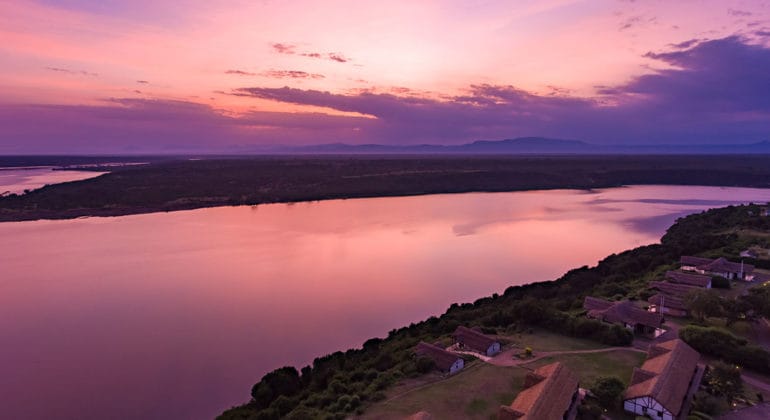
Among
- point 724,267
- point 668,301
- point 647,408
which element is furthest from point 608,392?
point 724,267

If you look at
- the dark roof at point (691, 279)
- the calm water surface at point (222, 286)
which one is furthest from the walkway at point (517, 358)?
the dark roof at point (691, 279)

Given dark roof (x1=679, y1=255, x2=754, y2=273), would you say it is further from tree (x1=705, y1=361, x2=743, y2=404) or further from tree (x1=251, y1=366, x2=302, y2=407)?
tree (x1=251, y1=366, x2=302, y2=407)

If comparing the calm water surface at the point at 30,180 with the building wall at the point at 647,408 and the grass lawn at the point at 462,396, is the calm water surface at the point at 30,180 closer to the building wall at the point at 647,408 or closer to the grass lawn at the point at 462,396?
the grass lawn at the point at 462,396

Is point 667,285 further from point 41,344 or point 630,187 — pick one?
point 630,187

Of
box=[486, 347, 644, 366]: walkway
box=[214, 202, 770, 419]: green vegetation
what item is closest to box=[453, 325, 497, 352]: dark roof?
box=[486, 347, 644, 366]: walkway

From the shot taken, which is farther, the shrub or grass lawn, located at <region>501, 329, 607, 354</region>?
the shrub

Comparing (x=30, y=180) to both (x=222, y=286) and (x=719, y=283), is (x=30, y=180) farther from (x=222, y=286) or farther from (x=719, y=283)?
(x=719, y=283)
